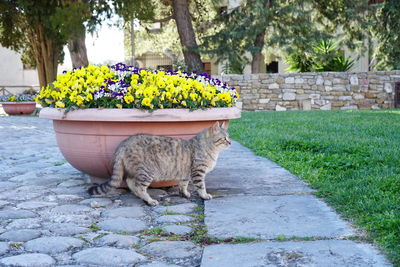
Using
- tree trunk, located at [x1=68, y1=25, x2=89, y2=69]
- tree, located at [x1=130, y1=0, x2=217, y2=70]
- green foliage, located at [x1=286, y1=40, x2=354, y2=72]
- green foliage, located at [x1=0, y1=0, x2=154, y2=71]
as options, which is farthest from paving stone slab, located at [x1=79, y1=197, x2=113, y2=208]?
green foliage, located at [x1=286, y1=40, x2=354, y2=72]

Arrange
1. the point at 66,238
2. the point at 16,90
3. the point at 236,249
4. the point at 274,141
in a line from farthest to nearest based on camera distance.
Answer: the point at 16,90 < the point at 274,141 < the point at 66,238 < the point at 236,249

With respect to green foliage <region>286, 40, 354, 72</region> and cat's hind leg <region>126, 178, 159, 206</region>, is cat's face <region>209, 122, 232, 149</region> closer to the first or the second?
cat's hind leg <region>126, 178, 159, 206</region>

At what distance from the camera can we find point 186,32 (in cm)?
1622

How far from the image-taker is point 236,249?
8.90 feet

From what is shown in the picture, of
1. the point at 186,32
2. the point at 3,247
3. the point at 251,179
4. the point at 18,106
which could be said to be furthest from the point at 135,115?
the point at 18,106

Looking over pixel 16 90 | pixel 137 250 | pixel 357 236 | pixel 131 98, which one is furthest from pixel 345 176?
pixel 16 90

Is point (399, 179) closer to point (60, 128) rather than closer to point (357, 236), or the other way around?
point (357, 236)

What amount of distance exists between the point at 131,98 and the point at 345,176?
216 cm

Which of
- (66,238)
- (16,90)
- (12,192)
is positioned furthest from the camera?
(16,90)

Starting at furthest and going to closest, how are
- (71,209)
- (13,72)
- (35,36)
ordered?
(13,72), (35,36), (71,209)

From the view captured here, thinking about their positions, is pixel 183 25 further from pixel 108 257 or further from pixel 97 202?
pixel 108 257

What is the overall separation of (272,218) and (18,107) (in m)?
15.1

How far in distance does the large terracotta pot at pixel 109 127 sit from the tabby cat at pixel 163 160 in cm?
15

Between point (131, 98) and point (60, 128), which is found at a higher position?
point (131, 98)
